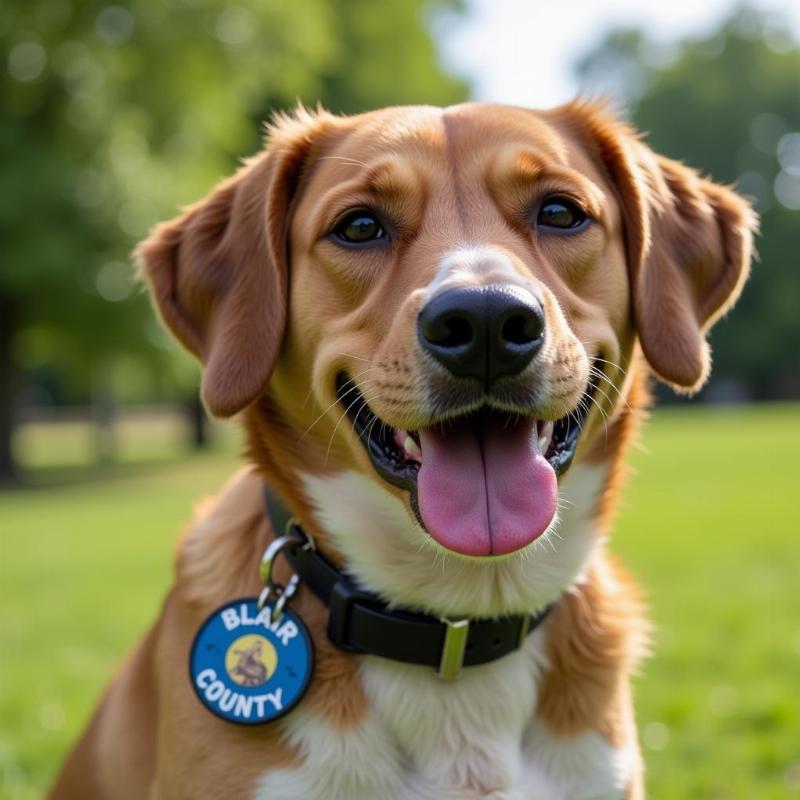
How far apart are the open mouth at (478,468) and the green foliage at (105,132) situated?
19.7 m

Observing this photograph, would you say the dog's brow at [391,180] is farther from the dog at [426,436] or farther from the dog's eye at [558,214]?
the dog's eye at [558,214]

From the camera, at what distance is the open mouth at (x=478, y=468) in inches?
107

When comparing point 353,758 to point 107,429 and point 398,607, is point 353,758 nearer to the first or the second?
point 398,607

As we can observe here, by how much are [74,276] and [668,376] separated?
20.1m

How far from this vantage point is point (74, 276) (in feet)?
71.8

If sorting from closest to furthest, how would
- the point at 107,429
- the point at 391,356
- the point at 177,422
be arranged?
1. the point at 391,356
2. the point at 107,429
3. the point at 177,422

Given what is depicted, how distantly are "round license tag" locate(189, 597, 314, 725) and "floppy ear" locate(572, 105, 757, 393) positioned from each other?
4.19 feet

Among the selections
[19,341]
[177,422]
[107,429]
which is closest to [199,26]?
[19,341]

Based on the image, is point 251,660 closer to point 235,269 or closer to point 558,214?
point 235,269

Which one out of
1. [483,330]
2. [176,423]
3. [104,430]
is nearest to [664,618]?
[483,330]

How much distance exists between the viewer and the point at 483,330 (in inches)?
101

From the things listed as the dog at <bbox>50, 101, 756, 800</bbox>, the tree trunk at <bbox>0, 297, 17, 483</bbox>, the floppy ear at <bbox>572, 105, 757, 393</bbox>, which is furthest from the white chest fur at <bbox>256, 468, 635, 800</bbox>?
the tree trunk at <bbox>0, 297, 17, 483</bbox>

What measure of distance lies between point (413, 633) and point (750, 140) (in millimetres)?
56913

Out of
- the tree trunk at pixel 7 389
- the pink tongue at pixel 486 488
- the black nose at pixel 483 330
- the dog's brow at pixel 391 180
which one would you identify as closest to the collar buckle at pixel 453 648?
the pink tongue at pixel 486 488
